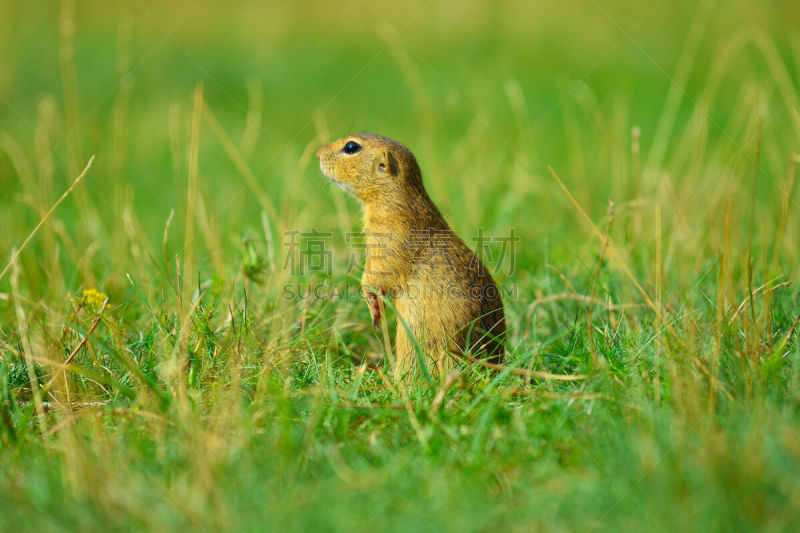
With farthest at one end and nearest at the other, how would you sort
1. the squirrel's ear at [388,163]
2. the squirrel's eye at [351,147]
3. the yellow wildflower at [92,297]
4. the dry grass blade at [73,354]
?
the squirrel's eye at [351,147]
the squirrel's ear at [388,163]
the yellow wildflower at [92,297]
the dry grass blade at [73,354]

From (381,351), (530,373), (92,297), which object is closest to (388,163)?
(381,351)

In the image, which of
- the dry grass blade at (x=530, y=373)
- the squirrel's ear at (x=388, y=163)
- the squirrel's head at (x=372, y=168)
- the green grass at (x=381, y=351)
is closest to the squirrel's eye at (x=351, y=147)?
the squirrel's head at (x=372, y=168)

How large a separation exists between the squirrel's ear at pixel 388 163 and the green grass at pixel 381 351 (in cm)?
68

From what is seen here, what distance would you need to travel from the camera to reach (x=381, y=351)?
3.58 meters

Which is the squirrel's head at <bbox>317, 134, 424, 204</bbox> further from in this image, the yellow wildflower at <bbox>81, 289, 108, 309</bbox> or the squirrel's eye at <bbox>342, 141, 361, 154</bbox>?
the yellow wildflower at <bbox>81, 289, 108, 309</bbox>

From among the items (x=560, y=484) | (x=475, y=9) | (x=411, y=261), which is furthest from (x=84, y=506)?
(x=475, y=9)

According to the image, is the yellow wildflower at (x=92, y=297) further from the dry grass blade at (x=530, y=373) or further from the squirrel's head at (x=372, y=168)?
the dry grass blade at (x=530, y=373)

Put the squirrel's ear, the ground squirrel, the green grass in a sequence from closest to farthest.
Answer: the green grass
the ground squirrel
the squirrel's ear

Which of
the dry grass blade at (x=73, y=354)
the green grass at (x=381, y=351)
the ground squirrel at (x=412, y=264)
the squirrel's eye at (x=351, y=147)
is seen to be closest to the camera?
the green grass at (x=381, y=351)

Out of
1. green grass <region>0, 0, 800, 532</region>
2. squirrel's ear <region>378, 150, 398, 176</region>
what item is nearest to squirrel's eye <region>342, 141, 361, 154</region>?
squirrel's ear <region>378, 150, 398, 176</region>

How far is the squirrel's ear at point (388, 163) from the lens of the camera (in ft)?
12.1

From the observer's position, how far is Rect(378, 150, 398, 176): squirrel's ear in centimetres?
368

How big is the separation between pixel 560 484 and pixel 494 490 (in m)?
0.20

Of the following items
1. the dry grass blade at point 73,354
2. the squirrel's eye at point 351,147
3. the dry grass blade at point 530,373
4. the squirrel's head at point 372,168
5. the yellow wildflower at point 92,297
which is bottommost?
the dry grass blade at point 530,373
